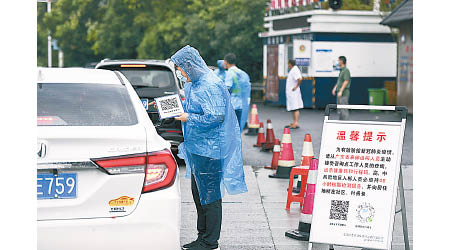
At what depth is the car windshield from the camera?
11.2 meters

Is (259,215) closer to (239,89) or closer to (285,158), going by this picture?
(285,158)

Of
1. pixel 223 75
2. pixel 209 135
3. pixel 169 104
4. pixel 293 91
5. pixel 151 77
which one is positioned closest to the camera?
pixel 169 104

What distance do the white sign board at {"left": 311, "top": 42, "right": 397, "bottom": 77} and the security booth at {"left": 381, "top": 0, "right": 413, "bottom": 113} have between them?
79.7 inches

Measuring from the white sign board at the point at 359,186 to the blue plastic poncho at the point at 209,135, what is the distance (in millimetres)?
748

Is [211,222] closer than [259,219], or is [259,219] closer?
[211,222]

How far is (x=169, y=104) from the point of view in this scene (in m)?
5.74

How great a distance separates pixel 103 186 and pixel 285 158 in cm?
Answer: 616

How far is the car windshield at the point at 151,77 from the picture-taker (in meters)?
11.2

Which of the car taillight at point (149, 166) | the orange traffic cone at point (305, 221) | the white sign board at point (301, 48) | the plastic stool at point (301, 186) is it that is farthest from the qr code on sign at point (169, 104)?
the white sign board at point (301, 48)

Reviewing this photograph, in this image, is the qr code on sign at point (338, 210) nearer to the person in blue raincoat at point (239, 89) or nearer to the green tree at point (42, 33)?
the person in blue raincoat at point (239, 89)

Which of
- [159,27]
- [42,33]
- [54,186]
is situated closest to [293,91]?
[54,186]
